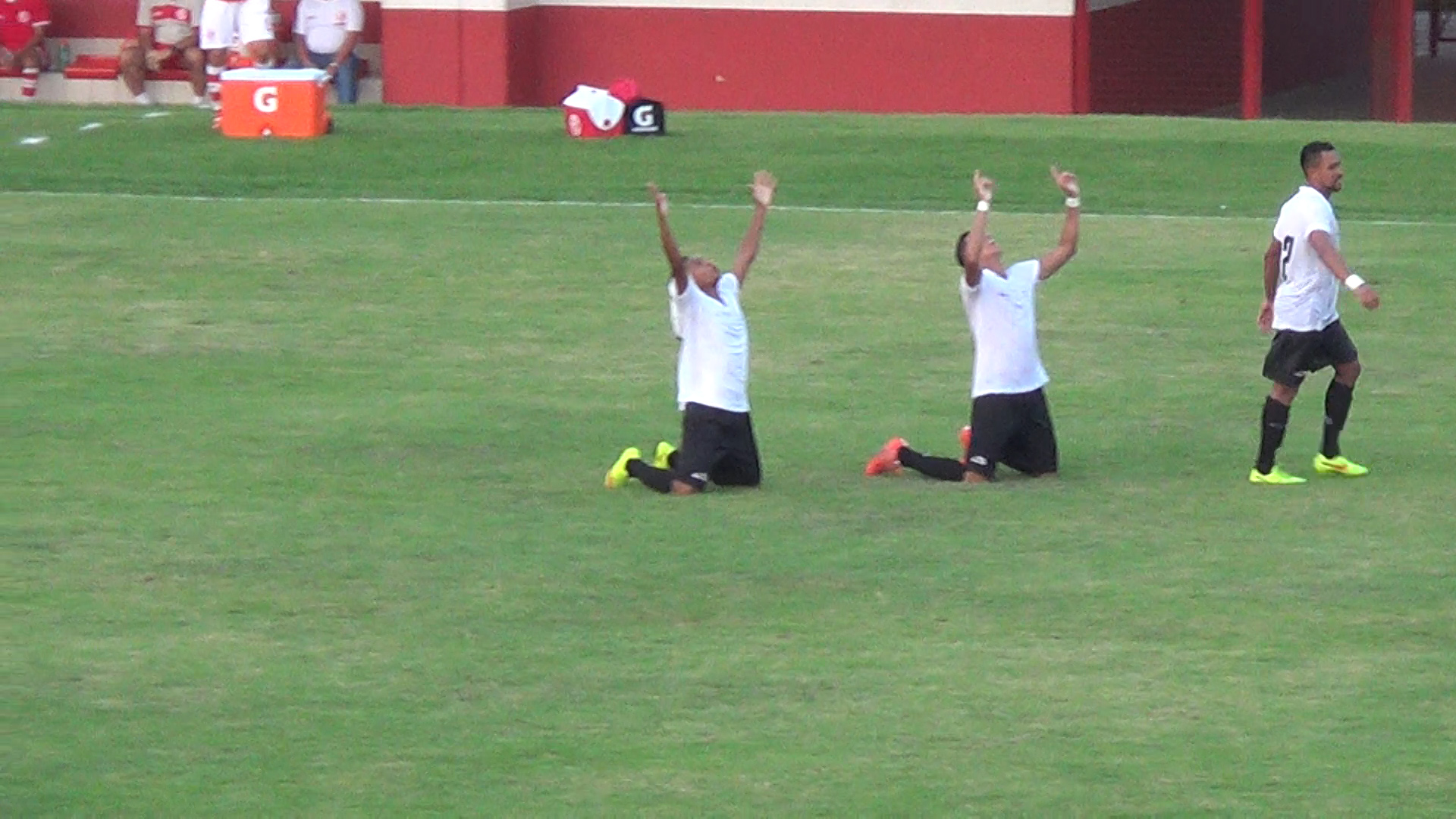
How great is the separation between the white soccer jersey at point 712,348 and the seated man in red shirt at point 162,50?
1866 centimetres

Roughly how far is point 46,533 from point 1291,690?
5.96 meters

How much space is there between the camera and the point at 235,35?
2869cm

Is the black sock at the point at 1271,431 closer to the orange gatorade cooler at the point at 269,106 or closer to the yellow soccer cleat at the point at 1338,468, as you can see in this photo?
the yellow soccer cleat at the point at 1338,468

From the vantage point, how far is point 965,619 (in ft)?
32.3

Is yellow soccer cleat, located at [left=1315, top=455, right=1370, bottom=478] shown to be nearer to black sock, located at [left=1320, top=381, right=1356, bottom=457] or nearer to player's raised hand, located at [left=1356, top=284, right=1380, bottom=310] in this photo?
black sock, located at [left=1320, top=381, right=1356, bottom=457]

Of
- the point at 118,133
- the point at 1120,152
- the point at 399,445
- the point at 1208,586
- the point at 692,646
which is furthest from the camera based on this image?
the point at 118,133

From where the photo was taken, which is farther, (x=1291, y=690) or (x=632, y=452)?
(x=632, y=452)

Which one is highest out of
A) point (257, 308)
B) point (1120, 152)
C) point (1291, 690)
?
point (1120, 152)

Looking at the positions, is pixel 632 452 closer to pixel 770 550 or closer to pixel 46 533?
pixel 770 550

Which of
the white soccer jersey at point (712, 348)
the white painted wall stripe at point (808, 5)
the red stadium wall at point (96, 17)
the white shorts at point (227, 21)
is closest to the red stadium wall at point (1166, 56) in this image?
the white painted wall stripe at point (808, 5)

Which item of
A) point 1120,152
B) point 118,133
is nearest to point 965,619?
point 1120,152

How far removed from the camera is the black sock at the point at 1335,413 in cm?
1208

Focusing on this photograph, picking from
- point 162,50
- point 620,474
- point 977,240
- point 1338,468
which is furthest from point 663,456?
point 162,50

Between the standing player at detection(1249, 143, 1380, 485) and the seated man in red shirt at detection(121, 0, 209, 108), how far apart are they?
65.2 feet
